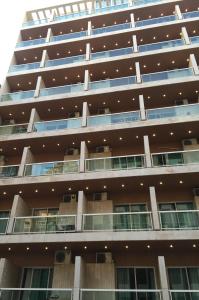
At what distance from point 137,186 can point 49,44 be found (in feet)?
56.4

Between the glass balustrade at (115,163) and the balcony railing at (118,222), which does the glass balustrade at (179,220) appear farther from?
the glass balustrade at (115,163)

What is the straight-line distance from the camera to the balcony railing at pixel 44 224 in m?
15.9

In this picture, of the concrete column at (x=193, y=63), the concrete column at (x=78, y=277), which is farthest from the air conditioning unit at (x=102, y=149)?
the concrete column at (x=193, y=63)

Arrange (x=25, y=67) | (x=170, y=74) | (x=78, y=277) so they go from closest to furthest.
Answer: (x=78, y=277) < (x=170, y=74) < (x=25, y=67)

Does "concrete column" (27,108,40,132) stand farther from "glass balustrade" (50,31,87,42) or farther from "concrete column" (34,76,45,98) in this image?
"glass balustrade" (50,31,87,42)

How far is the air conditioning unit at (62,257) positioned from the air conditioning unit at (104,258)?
1.67 m

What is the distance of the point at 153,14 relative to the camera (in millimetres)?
27391

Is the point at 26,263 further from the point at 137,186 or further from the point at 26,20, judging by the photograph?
the point at 26,20

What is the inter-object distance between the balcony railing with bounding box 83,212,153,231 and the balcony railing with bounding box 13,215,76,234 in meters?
1.09

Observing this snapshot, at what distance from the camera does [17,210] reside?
655 inches

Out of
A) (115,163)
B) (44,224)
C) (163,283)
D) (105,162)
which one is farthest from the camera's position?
(115,163)

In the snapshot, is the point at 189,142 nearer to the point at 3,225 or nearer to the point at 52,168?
the point at 52,168

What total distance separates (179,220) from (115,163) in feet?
18.0

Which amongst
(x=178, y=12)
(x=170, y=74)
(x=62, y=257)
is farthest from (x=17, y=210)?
(x=178, y=12)
